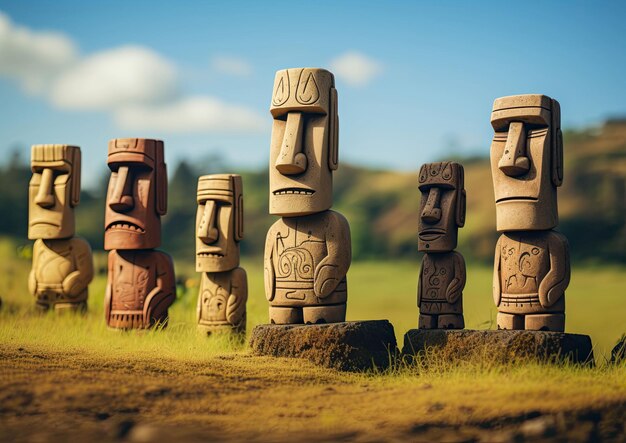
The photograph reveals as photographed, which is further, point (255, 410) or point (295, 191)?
point (295, 191)

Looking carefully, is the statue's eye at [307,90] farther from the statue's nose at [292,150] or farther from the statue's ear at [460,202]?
the statue's ear at [460,202]

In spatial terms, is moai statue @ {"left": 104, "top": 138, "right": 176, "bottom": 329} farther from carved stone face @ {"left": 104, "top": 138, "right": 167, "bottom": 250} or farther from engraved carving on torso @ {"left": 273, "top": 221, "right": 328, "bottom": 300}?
engraved carving on torso @ {"left": 273, "top": 221, "right": 328, "bottom": 300}

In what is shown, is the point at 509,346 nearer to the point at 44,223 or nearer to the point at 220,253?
the point at 220,253

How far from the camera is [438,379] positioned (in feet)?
25.7

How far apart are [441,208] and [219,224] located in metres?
2.98

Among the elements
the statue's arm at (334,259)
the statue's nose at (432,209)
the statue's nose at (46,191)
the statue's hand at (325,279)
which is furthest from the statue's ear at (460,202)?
the statue's nose at (46,191)

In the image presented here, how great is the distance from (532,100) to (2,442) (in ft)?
20.8

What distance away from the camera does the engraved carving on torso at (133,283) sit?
36.5ft

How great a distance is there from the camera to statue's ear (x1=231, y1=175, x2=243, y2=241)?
1076cm

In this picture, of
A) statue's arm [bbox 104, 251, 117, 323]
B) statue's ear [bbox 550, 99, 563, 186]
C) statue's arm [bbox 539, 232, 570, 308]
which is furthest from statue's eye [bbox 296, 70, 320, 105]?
statue's arm [bbox 104, 251, 117, 323]

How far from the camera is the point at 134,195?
438 inches

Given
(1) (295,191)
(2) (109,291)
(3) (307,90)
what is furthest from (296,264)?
(2) (109,291)

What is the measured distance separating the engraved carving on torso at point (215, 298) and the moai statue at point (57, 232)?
271cm

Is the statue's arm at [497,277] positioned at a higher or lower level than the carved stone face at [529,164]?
lower
